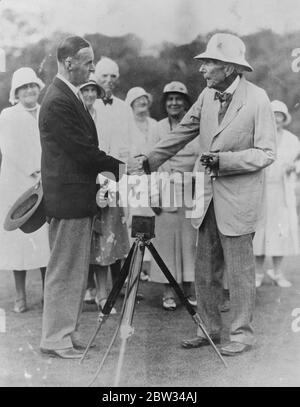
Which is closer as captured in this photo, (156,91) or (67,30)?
(67,30)

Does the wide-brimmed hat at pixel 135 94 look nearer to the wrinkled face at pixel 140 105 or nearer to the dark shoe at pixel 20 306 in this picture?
the wrinkled face at pixel 140 105

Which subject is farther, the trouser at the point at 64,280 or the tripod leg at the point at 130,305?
the trouser at the point at 64,280

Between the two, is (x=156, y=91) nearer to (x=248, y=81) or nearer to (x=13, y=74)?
(x=248, y=81)

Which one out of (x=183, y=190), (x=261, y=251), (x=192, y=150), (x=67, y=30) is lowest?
(x=261, y=251)

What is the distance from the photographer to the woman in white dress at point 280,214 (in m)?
5.81

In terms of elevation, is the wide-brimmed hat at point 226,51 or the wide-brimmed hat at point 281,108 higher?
the wide-brimmed hat at point 226,51

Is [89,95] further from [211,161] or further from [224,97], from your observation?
[211,161]

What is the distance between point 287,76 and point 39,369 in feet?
9.37

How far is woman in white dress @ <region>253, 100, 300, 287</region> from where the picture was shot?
19.1ft

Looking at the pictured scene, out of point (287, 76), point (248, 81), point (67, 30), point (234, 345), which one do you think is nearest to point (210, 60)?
point (248, 81)

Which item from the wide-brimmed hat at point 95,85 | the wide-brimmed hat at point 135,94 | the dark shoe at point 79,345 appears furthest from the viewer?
the wide-brimmed hat at point 135,94

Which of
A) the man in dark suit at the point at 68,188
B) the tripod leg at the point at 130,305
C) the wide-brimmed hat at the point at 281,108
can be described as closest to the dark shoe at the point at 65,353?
the man in dark suit at the point at 68,188

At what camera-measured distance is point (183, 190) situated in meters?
5.70

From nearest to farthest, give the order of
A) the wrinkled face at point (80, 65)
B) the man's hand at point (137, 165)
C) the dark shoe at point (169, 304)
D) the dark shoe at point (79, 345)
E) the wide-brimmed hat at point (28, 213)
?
the wrinkled face at point (80, 65)
the dark shoe at point (79, 345)
the wide-brimmed hat at point (28, 213)
the man's hand at point (137, 165)
the dark shoe at point (169, 304)
